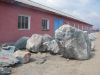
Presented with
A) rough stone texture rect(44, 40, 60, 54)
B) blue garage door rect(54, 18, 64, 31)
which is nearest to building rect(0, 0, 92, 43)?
blue garage door rect(54, 18, 64, 31)

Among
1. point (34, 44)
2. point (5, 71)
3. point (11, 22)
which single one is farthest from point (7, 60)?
point (11, 22)

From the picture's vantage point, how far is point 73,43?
9.16m

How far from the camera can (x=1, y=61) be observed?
23.0 feet

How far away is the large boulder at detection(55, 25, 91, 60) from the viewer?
9055 mm

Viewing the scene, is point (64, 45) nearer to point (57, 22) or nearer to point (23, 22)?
point (23, 22)

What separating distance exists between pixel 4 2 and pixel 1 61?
16.1ft

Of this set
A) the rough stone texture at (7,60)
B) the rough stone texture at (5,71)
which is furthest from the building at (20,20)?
the rough stone texture at (5,71)

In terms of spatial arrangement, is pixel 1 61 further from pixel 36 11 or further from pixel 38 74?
pixel 36 11

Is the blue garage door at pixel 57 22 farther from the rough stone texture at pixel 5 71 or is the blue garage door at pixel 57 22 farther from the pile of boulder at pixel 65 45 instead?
the rough stone texture at pixel 5 71

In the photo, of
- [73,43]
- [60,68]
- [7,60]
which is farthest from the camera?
[73,43]

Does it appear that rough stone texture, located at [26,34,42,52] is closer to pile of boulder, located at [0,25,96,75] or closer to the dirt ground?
pile of boulder, located at [0,25,96,75]

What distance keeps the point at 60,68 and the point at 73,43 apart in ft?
7.04

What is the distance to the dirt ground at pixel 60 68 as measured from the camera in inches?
270

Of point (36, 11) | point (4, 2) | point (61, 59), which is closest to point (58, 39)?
point (61, 59)
